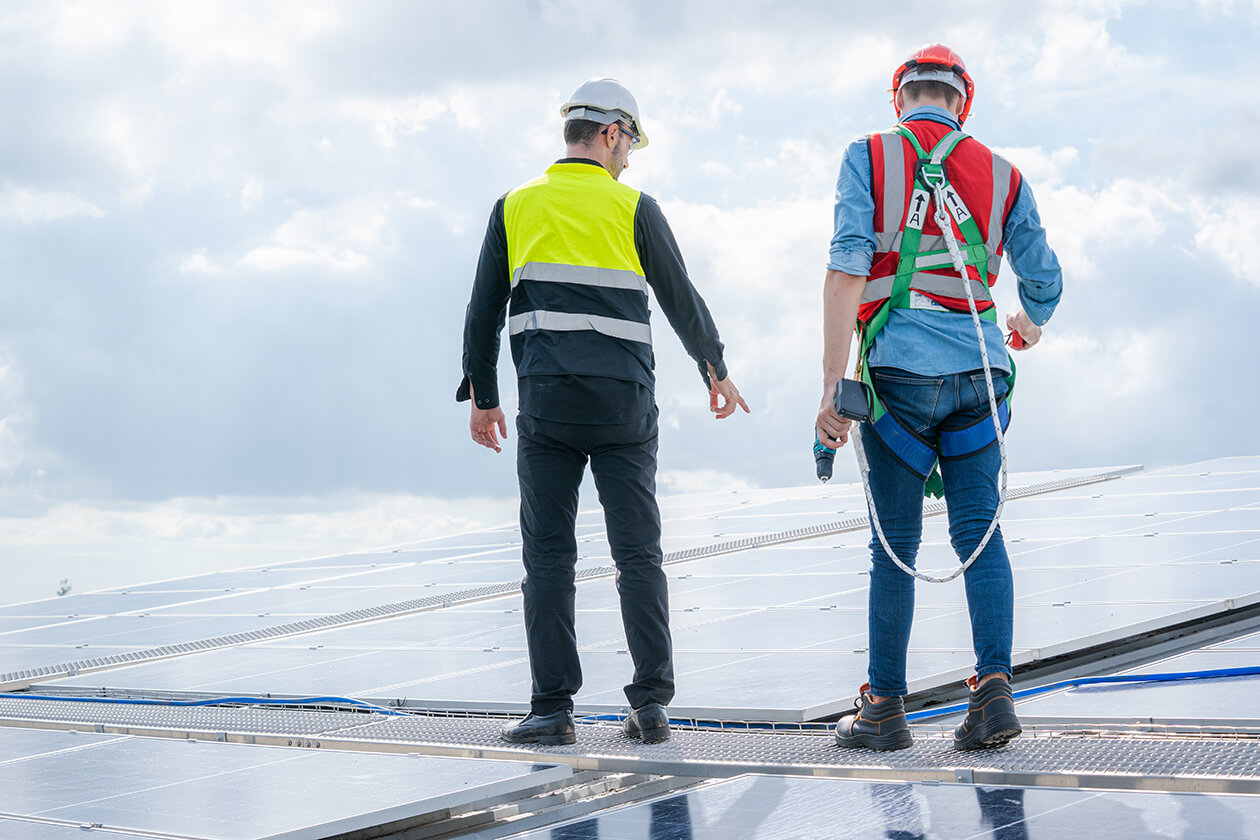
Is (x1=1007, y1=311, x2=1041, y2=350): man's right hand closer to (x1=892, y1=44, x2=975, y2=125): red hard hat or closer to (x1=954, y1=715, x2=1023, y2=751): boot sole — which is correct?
(x1=892, y1=44, x2=975, y2=125): red hard hat

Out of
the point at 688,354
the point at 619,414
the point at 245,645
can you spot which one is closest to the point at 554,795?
the point at 619,414

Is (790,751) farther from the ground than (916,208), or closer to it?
closer to it

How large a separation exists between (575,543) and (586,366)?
54cm

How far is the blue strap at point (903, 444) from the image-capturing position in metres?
3.80

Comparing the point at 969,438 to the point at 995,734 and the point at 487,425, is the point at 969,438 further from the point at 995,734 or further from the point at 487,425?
the point at 487,425

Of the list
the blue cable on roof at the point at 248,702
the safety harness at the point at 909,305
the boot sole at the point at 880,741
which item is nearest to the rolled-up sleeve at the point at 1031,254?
the safety harness at the point at 909,305

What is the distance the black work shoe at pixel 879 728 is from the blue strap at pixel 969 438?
0.68 metres

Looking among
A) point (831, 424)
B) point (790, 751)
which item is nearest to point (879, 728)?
point (790, 751)

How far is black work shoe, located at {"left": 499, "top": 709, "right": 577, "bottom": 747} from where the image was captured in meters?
4.27

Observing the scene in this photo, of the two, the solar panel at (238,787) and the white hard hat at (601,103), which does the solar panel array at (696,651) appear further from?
the white hard hat at (601,103)

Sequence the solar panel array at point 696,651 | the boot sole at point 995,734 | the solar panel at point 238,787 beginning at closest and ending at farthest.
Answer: the solar panel array at point 696,651 → the solar panel at point 238,787 → the boot sole at point 995,734

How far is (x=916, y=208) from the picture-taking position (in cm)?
378

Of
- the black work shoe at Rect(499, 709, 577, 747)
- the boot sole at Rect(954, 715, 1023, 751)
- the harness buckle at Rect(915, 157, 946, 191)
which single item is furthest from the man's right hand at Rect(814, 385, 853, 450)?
the black work shoe at Rect(499, 709, 577, 747)

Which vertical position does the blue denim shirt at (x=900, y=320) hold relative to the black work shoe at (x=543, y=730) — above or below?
above
